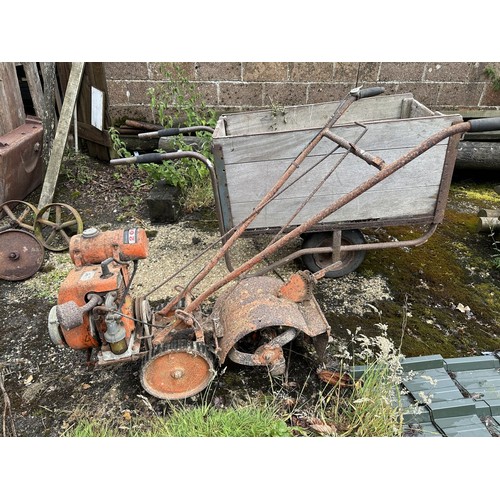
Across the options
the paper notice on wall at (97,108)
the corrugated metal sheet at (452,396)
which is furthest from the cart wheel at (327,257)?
the paper notice on wall at (97,108)

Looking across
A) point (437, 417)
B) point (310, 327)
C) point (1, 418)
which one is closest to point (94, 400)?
point (1, 418)

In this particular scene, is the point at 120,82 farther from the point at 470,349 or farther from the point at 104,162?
the point at 470,349

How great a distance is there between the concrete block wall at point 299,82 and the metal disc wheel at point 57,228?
2.07 m

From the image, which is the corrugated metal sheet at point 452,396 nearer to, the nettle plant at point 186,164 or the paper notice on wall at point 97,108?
the nettle plant at point 186,164

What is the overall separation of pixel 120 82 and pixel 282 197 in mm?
3668

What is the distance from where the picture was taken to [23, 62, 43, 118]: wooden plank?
5496 millimetres

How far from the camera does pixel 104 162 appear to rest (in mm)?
6398

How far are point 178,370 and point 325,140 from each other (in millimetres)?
1892

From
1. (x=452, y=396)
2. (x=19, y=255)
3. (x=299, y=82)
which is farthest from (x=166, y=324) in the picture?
(x=299, y=82)

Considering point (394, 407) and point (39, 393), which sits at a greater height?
point (394, 407)

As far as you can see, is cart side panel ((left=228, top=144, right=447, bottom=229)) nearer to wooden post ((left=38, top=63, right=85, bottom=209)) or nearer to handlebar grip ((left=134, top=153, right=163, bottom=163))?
handlebar grip ((left=134, top=153, right=163, bottom=163))

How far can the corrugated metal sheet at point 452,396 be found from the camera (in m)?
2.57

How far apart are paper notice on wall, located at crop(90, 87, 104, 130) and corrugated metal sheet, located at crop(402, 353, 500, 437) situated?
16.6 ft

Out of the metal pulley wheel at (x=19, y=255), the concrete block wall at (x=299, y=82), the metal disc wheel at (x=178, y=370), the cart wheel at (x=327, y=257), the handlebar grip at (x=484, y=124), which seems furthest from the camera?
the concrete block wall at (x=299, y=82)
